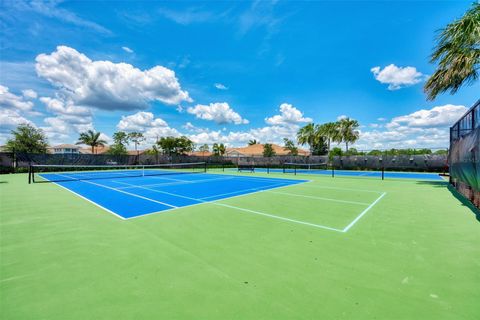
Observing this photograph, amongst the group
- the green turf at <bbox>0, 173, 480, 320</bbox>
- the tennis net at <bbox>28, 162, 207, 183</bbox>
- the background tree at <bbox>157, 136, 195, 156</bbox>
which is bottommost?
the green turf at <bbox>0, 173, 480, 320</bbox>

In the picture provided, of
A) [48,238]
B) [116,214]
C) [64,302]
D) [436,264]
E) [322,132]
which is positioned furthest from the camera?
[322,132]

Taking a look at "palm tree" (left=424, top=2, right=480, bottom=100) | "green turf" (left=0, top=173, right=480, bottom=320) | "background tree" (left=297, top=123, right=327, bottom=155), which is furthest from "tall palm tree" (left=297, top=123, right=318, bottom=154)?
"green turf" (left=0, top=173, right=480, bottom=320)

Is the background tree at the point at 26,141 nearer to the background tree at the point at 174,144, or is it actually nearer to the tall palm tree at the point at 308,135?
the background tree at the point at 174,144

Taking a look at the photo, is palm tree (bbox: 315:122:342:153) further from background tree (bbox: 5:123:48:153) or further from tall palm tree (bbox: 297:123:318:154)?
background tree (bbox: 5:123:48:153)

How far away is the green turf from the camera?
2354 millimetres

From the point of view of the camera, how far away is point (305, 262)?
3.38 m

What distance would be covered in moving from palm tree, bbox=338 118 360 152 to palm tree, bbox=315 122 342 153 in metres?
0.58

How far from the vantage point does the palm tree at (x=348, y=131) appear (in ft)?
139

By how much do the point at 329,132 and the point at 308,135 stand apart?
544 cm

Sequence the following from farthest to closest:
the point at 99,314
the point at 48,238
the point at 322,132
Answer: the point at 322,132 → the point at 48,238 → the point at 99,314

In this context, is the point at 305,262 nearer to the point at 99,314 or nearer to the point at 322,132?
the point at 99,314

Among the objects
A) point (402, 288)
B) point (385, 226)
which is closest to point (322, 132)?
point (385, 226)

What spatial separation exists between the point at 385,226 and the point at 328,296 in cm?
363

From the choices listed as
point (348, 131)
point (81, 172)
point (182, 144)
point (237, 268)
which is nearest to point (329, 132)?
point (348, 131)
